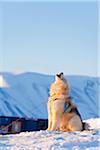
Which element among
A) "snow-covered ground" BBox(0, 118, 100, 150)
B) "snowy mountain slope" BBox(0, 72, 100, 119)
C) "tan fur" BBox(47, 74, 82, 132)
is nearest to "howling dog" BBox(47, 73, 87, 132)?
"tan fur" BBox(47, 74, 82, 132)

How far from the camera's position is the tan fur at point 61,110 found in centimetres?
924

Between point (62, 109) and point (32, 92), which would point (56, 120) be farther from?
point (32, 92)

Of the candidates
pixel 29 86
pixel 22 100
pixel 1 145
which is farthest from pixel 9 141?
pixel 29 86

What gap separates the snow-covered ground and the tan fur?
0.82 meters

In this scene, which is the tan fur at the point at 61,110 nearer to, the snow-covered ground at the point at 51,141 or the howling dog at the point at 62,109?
the howling dog at the point at 62,109

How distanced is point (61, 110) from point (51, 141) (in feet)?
5.92

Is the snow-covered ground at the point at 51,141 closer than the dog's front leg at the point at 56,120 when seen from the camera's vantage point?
Yes

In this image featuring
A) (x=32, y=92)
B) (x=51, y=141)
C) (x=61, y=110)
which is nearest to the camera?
(x=51, y=141)

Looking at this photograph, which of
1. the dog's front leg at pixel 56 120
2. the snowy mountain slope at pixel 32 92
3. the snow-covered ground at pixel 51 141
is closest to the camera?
the snow-covered ground at pixel 51 141

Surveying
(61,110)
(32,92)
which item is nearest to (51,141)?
(61,110)

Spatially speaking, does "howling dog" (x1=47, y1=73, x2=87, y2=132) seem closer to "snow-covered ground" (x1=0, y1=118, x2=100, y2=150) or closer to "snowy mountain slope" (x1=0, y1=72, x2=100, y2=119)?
"snow-covered ground" (x1=0, y1=118, x2=100, y2=150)

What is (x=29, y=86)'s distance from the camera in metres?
50.2

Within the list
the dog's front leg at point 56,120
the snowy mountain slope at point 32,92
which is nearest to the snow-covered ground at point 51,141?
the dog's front leg at point 56,120

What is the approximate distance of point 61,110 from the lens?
9211mm
